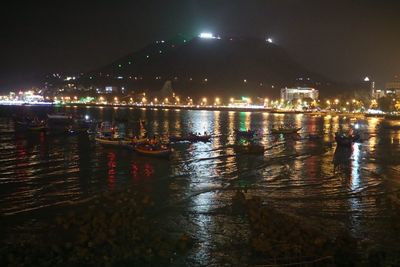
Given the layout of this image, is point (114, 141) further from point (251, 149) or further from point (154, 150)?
point (251, 149)

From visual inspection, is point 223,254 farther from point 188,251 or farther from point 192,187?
point 192,187

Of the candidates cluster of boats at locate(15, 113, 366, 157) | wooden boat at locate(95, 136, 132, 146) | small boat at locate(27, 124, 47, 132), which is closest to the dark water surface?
wooden boat at locate(95, 136, 132, 146)

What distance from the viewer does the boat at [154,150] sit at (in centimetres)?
2709

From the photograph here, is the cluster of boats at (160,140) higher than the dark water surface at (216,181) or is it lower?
higher

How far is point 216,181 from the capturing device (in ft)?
67.8

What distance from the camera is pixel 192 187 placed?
63.0 ft

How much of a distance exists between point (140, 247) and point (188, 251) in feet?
4.13

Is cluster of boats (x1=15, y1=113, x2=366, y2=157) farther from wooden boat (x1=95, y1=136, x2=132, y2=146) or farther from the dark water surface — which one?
the dark water surface

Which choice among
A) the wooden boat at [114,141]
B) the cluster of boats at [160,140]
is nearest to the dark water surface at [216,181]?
the wooden boat at [114,141]

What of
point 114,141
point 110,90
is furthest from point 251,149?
point 110,90

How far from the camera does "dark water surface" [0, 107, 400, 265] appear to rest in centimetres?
→ 1405

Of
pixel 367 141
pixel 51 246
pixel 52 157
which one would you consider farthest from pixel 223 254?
pixel 367 141

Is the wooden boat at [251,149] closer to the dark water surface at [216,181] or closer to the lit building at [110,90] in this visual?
the dark water surface at [216,181]

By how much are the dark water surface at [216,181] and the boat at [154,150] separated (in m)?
0.56
